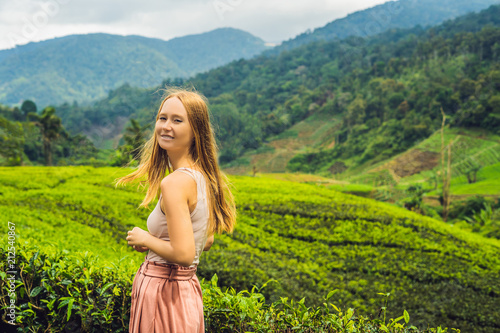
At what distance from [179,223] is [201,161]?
0.29 meters

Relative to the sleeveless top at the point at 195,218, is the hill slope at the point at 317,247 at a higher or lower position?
lower

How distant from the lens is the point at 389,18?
109 meters

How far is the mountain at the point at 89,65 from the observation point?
8988 cm

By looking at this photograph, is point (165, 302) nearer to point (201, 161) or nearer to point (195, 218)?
point (195, 218)

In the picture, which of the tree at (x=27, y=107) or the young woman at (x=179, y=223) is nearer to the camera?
the young woman at (x=179, y=223)

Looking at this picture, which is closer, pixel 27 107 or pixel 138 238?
pixel 138 238

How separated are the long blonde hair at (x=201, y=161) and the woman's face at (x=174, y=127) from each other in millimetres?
20

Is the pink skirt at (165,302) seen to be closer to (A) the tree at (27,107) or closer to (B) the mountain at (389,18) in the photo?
(A) the tree at (27,107)

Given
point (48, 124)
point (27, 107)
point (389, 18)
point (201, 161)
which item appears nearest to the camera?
point (201, 161)

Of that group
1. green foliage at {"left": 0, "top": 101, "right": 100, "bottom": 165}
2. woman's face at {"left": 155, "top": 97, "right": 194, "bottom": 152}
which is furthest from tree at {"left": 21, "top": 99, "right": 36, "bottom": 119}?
woman's face at {"left": 155, "top": 97, "right": 194, "bottom": 152}

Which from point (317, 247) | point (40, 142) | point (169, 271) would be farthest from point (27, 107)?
point (169, 271)

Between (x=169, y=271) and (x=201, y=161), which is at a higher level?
(x=201, y=161)

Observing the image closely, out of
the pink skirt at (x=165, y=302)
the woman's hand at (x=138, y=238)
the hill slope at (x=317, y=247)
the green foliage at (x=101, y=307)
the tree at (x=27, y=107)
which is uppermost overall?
the tree at (x=27, y=107)

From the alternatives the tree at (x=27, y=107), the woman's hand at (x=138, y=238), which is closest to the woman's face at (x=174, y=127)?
the woman's hand at (x=138, y=238)
